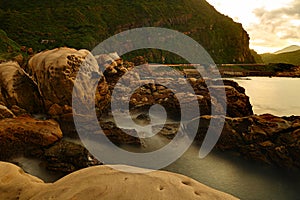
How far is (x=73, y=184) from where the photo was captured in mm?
4293

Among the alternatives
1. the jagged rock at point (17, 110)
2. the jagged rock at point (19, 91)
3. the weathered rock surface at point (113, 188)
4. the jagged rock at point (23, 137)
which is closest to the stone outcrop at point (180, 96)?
the jagged rock at point (19, 91)

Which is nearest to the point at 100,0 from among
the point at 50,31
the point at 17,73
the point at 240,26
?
the point at 50,31

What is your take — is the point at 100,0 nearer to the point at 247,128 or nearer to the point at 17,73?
the point at 17,73

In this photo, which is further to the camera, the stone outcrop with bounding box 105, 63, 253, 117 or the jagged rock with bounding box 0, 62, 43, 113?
the stone outcrop with bounding box 105, 63, 253, 117

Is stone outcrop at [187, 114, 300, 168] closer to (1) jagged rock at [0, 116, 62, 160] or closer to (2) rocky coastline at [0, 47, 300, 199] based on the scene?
(2) rocky coastline at [0, 47, 300, 199]

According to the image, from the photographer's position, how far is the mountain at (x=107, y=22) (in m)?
68.6

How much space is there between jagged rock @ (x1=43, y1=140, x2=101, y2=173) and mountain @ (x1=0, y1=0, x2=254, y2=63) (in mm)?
58780

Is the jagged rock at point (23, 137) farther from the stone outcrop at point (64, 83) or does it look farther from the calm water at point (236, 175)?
the stone outcrop at point (64, 83)

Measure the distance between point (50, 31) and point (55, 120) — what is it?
66.3 m

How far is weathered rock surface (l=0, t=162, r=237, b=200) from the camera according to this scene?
Result: 3.83 m

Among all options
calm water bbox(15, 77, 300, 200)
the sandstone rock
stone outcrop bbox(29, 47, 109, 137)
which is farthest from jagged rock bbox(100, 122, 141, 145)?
the sandstone rock

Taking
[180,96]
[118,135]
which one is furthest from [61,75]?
[180,96]

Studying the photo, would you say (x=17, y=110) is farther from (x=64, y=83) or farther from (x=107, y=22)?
(x=107, y=22)

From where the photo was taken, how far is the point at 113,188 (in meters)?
3.97
